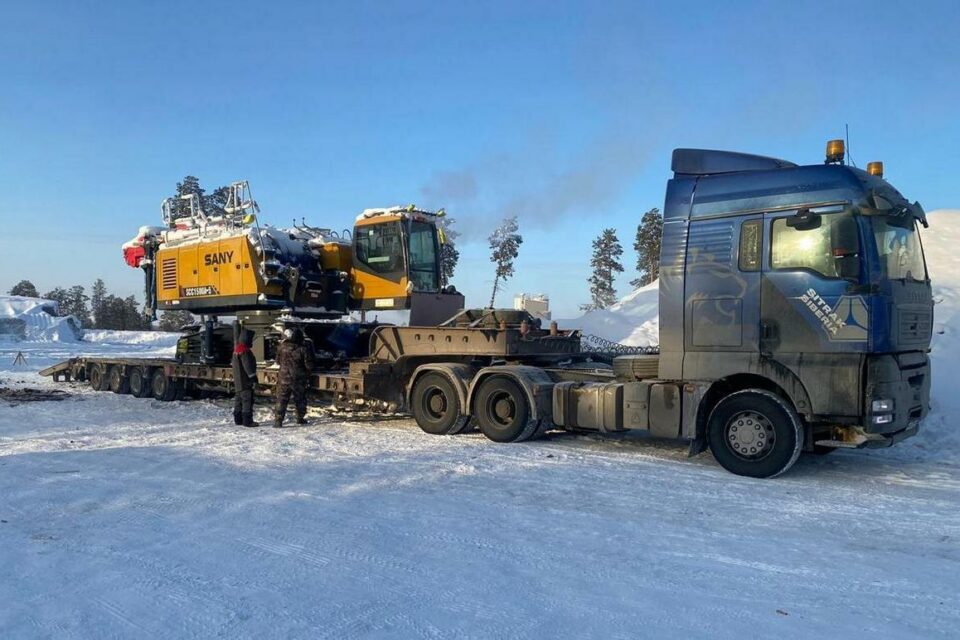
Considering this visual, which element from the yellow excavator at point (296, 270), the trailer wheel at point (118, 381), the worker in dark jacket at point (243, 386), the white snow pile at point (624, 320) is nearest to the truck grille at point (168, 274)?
the yellow excavator at point (296, 270)

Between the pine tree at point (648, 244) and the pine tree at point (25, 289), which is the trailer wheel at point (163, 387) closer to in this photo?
the pine tree at point (648, 244)

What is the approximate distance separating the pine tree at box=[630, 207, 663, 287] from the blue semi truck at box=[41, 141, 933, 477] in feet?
148

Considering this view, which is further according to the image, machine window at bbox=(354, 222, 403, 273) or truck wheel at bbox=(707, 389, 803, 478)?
machine window at bbox=(354, 222, 403, 273)

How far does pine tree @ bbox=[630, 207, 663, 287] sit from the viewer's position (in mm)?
53719

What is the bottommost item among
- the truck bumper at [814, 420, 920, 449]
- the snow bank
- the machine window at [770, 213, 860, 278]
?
the truck bumper at [814, 420, 920, 449]

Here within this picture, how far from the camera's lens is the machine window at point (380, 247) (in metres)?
12.3

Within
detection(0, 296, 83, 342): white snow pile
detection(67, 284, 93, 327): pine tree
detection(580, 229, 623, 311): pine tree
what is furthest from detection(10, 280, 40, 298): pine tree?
detection(580, 229, 623, 311): pine tree

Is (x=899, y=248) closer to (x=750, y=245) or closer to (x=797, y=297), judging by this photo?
(x=797, y=297)

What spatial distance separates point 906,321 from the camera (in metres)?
7.51

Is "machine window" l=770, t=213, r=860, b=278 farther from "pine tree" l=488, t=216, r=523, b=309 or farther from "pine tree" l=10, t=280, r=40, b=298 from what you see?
"pine tree" l=10, t=280, r=40, b=298

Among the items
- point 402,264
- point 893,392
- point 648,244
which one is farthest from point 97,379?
point 648,244

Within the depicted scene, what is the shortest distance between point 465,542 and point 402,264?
7579 mm

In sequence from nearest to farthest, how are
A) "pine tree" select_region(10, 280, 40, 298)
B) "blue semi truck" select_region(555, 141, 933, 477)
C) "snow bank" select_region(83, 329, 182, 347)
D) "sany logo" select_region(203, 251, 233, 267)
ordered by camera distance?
"blue semi truck" select_region(555, 141, 933, 477) → "sany logo" select_region(203, 251, 233, 267) → "snow bank" select_region(83, 329, 182, 347) → "pine tree" select_region(10, 280, 40, 298)

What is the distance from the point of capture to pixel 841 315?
718 centimetres
